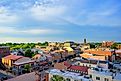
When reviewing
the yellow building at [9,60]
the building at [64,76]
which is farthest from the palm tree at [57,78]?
the yellow building at [9,60]

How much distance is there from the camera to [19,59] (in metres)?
47.4

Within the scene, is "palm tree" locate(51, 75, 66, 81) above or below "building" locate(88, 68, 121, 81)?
below

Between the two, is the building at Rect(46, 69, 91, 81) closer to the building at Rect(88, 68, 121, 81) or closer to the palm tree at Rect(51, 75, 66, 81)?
the palm tree at Rect(51, 75, 66, 81)

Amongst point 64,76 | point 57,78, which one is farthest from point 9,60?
A: point 64,76

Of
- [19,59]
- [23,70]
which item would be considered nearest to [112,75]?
[23,70]

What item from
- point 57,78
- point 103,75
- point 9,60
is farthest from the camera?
point 9,60

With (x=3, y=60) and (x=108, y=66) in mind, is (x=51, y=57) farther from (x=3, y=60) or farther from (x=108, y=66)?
(x=108, y=66)

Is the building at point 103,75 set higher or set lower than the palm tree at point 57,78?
higher

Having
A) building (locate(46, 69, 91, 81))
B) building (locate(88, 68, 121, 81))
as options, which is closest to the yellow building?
building (locate(46, 69, 91, 81))

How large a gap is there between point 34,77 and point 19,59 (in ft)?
52.0

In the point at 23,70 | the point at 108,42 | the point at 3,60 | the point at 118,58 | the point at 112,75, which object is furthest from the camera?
the point at 108,42

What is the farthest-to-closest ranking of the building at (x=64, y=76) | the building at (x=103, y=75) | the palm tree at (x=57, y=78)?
the palm tree at (x=57, y=78), the building at (x=64, y=76), the building at (x=103, y=75)

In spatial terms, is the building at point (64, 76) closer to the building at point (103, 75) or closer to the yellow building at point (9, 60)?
the building at point (103, 75)

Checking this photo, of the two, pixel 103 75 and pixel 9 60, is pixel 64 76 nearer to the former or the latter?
pixel 103 75
